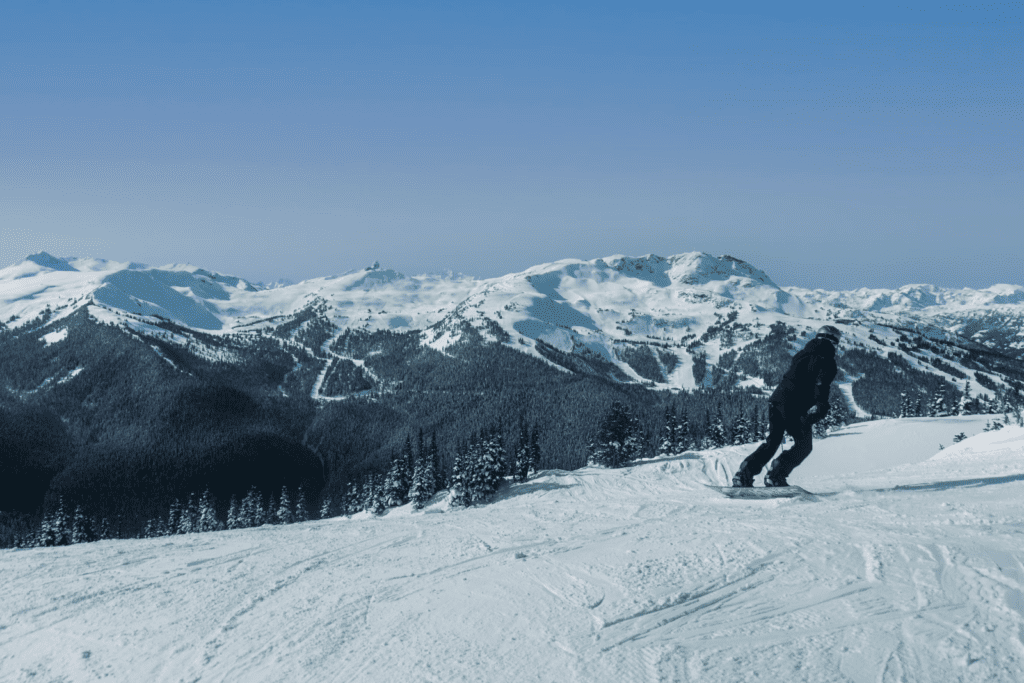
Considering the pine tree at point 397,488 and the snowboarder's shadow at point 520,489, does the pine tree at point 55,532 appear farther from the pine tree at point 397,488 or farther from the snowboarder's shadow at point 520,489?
the snowboarder's shadow at point 520,489

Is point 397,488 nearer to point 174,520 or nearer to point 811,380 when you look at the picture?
point 174,520

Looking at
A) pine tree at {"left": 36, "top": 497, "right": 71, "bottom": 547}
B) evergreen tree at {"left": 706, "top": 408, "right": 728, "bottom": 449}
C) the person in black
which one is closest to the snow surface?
the person in black

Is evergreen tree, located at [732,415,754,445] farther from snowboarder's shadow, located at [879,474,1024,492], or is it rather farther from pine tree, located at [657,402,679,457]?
snowboarder's shadow, located at [879,474,1024,492]

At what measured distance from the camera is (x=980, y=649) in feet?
18.6

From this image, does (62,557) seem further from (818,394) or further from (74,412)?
(74,412)

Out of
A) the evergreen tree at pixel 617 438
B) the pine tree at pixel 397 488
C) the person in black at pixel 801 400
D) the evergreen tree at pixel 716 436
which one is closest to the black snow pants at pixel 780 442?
the person in black at pixel 801 400

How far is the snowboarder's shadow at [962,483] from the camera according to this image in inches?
512

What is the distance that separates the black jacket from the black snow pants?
6.5 inches

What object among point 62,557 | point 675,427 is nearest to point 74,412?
point 675,427

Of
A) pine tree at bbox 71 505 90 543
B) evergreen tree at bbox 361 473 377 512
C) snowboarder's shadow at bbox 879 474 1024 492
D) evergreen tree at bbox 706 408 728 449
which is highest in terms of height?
snowboarder's shadow at bbox 879 474 1024 492

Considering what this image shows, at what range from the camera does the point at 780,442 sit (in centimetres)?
1470

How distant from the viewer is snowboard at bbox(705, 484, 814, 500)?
13367 millimetres

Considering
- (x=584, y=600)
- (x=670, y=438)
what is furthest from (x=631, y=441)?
(x=584, y=600)

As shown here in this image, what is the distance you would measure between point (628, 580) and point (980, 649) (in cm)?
411
